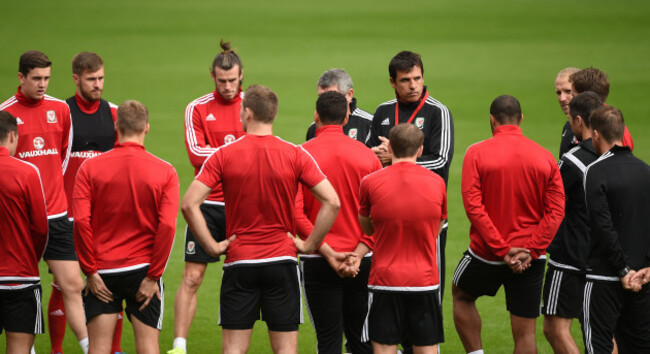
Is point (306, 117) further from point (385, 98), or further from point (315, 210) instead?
point (315, 210)

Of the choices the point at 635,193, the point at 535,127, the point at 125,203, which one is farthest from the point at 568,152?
the point at 535,127

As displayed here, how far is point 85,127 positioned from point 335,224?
257 centimetres

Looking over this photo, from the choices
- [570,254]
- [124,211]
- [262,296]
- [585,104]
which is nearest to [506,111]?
[585,104]

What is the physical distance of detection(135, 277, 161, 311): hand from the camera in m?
5.67

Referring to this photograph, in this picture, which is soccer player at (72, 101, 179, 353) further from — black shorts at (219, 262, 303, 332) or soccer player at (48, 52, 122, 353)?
soccer player at (48, 52, 122, 353)

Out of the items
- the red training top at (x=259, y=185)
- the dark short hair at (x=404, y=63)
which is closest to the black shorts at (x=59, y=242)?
the red training top at (x=259, y=185)

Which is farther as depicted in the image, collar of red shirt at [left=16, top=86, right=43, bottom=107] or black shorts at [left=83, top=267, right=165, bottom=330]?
collar of red shirt at [left=16, top=86, right=43, bottom=107]

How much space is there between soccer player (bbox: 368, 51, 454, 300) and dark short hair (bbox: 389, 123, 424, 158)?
1044mm

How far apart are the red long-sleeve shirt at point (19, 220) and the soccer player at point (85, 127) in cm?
150

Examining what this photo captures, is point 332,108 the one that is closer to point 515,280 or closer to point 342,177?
point 342,177

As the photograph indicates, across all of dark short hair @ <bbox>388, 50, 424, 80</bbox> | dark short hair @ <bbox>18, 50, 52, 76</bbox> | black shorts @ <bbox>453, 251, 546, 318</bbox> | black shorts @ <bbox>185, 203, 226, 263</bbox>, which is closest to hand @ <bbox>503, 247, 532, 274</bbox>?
black shorts @ <bbox>453, 251, 546, 318</bbox>

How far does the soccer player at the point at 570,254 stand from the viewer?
628cm

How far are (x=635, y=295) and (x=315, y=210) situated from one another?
2116 millimetres

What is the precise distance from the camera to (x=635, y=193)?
556cm
